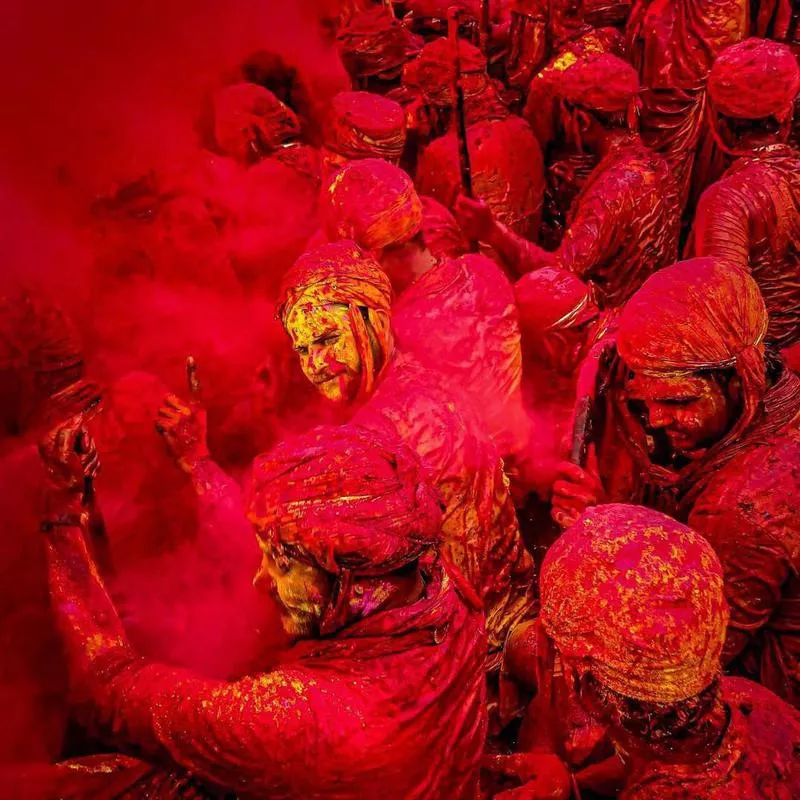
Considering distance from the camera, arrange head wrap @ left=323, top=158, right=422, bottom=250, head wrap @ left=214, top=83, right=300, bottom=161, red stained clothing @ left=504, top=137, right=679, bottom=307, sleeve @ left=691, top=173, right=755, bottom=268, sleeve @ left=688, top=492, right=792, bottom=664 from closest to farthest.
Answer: sleeve @ left=688, top=492, right=792, bottom=664 → head wrap @ left=323, top=158, right=422, bottom=250 → sleeve @ left=691, top=173, right=755, bottom=268 → red stained clothing @ left=504, top=137, right=679, bottom=307 → head wrap @ left=214, top=83, right=300, bottom=161

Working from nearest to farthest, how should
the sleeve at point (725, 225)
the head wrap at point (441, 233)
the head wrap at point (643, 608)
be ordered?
the head wrap at point (643, 608) → the sleeve at point (725, 225) → the head wrap at point (441, 233)

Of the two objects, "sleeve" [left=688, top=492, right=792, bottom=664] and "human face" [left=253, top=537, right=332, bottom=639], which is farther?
"sleeve" [left=688, top=492, right=792, bottom=664]

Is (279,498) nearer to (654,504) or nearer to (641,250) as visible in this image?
(654,504)

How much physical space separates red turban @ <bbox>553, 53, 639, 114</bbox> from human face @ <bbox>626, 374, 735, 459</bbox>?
276 centimetres

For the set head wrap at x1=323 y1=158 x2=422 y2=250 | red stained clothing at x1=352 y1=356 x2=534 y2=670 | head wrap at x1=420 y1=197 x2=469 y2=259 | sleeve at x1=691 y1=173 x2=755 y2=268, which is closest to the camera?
red stained clothing at x1=352 y1=356 x2=534 y2=670

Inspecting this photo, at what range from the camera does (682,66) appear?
6051mm

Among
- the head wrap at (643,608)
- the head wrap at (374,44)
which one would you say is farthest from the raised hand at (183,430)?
the head wrap at (374,44)

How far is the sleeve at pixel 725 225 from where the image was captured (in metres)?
4.04

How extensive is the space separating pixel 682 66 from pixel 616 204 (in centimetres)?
223

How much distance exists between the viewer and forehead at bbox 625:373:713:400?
2.62 meters

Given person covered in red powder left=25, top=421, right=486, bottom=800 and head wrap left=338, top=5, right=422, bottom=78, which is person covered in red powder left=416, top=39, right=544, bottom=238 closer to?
head wrap left=338, top=5, right=422, bottom=78

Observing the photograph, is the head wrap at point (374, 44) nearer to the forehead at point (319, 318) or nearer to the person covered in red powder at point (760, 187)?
the person covered in red powder at point (760, 187)

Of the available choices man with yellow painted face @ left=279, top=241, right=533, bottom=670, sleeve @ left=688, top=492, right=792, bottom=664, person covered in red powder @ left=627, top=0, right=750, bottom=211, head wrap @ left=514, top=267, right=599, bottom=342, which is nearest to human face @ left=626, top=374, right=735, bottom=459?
sleeve @ left=688, top=492, right=792, bottom=664

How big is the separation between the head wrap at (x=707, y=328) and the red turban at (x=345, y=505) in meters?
1.15
